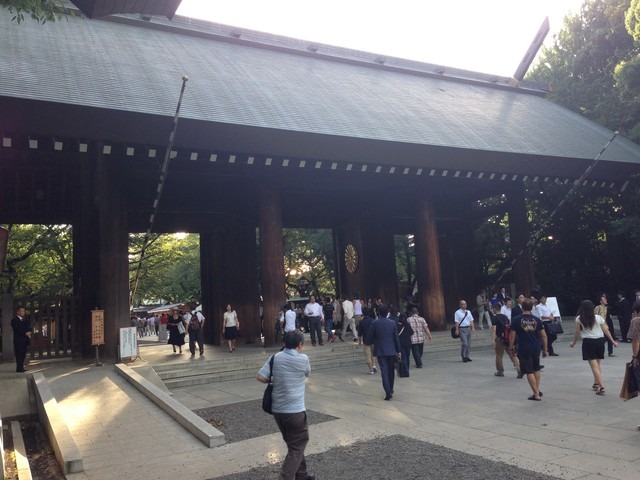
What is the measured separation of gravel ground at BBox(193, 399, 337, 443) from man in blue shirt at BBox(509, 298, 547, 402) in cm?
300

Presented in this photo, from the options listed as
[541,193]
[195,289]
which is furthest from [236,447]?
[195,289]

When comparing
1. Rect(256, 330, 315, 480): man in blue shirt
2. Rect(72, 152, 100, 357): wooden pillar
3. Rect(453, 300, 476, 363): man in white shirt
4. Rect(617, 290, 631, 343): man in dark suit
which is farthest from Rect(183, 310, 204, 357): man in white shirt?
Rect(617, 290, 631, 343): man in dark suit

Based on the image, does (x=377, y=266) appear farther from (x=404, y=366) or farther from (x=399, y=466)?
(x=399, y=466)

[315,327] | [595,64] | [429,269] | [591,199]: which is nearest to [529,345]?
[315,327]

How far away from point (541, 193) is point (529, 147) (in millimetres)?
7465

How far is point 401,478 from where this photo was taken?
4.64 meters

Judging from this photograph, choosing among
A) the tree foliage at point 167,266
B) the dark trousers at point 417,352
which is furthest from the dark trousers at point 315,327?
the tree foliage at point 167,266

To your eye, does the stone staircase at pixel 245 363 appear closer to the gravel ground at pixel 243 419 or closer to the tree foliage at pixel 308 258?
the gravel ground at pixel 243 419

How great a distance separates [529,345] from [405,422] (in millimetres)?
2408

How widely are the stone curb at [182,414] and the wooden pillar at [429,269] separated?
10.7 m

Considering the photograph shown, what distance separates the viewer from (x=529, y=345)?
7742 mm

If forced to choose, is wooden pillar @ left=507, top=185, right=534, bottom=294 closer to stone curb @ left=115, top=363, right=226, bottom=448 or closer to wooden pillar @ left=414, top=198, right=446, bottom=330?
wooden pillar @ left=414, top=198, right=446, bottom=330

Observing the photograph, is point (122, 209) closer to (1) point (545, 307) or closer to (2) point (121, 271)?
(2) point (121, 271)

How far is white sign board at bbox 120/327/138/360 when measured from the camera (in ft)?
40.2
